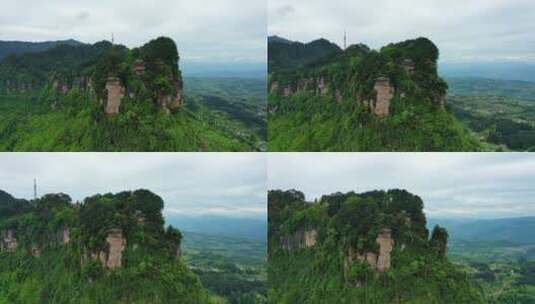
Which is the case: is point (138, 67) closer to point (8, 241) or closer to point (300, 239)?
point (300, 239)

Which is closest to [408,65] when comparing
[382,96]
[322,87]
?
[382,96]

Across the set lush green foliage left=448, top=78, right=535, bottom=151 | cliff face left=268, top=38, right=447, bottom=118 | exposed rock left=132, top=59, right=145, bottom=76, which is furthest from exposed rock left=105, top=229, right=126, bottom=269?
lush green foliage left=448, top=78, right=535, bottom=151

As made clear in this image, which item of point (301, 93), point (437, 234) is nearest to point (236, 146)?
point (301, 93)

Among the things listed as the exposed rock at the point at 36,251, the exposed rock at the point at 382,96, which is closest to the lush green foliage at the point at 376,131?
the exposed rock at the point at 382,96

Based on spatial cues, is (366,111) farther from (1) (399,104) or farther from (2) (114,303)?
(2) (114,303)

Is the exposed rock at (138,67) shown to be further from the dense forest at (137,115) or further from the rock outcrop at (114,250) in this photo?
the rock outcrop at (114,250)
